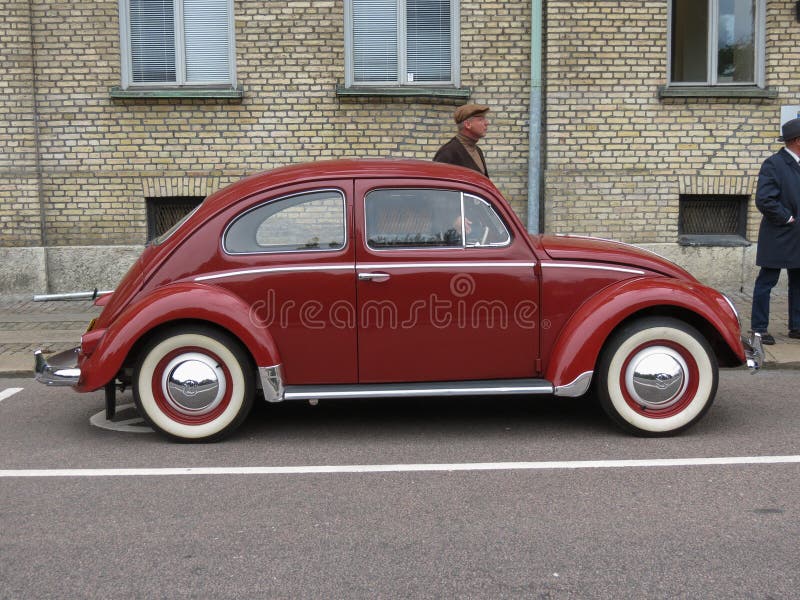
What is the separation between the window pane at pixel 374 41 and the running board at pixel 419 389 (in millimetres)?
6467

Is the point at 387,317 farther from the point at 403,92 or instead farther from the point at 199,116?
the point at 199,116

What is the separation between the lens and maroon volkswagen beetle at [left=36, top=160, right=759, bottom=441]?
213 inches

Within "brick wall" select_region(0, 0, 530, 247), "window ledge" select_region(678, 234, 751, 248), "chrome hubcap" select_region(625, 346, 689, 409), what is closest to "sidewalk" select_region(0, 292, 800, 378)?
"window ledge" select_region(678, 234, 751, 248)

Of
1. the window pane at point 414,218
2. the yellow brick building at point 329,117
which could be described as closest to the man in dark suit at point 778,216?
the yellow brick building at point 329,117

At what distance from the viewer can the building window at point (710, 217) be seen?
1122 centimetres

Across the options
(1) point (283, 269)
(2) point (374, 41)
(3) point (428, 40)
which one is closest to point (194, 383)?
(1) point (283, 269)

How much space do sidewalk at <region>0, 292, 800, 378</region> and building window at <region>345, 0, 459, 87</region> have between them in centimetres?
423

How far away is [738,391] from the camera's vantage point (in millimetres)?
6762

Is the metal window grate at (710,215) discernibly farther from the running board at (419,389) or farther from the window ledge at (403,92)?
the running board at (419,389)

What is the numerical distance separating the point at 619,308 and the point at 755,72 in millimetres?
7080

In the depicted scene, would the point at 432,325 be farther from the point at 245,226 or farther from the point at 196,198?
the point at 196,198

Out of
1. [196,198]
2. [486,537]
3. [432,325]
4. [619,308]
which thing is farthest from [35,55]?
[486,537]

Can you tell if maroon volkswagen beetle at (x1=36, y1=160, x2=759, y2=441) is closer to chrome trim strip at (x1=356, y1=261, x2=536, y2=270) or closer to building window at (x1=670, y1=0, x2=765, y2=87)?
chrome trim strip at (x1=356, y1=261, x2=536, y2=270)

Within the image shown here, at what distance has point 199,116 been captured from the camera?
10914mm
